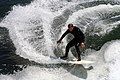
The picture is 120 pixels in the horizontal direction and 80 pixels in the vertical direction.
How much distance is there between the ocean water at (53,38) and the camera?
15.2m

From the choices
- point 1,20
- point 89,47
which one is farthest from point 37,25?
point 89,47

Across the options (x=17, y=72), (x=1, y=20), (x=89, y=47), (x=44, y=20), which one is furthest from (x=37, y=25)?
(x=17, y=72)

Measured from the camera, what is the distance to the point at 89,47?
58.3 feet

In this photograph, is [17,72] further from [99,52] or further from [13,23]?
[13,23]

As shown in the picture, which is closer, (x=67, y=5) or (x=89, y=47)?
(x=89, y=47)

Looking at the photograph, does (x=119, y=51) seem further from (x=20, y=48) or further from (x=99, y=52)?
(x=20, y=48)

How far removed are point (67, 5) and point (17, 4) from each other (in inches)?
163

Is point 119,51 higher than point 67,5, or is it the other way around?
point 67,5

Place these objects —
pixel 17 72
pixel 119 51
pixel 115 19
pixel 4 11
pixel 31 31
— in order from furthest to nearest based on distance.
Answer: pixel 4 11
pixel 115 19
pixel 31 31
pixel 119 51
pixel 17 72

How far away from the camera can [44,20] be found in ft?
68.3

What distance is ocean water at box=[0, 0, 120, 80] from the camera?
598 inches

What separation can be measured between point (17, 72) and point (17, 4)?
1029 centimetres

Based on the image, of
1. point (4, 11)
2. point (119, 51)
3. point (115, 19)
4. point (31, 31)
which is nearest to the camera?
point (119, 51)

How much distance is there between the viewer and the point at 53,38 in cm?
1859
